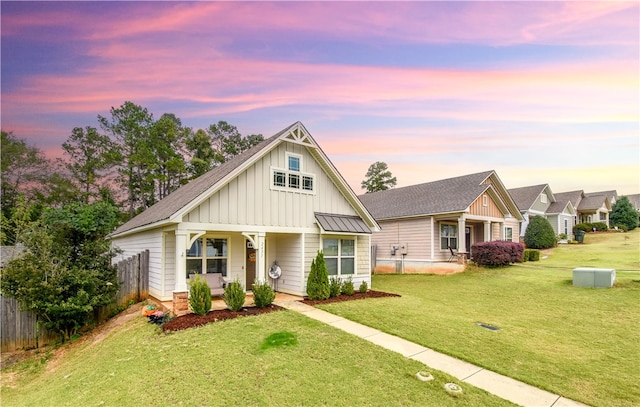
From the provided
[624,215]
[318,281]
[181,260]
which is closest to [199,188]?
[181,260]

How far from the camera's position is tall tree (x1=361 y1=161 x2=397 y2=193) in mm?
47281

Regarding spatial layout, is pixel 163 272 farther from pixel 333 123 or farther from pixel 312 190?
pixel 333 123

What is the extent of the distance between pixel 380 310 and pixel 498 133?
13843 mm

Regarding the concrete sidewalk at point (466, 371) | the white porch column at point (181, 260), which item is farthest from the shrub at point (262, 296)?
the concrete sidewalk at point (466, 371)

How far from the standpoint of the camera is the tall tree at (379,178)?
47.3 meters

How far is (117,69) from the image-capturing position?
13.1 metres

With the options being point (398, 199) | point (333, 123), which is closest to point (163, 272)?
point (333, 123)

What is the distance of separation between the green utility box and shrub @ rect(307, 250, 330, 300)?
33.6 ft

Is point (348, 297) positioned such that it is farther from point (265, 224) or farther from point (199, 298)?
point (199, 298)

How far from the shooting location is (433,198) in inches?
823

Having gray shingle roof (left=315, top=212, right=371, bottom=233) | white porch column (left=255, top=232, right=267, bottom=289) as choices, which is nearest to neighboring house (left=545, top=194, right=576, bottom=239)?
gray shingle roof (left=315, top=212, right=371, bottom=233)

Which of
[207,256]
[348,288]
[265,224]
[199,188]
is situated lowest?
[348,288]

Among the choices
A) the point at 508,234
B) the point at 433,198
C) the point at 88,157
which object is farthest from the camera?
the point at 88,157

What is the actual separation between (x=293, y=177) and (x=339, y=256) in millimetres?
3752
